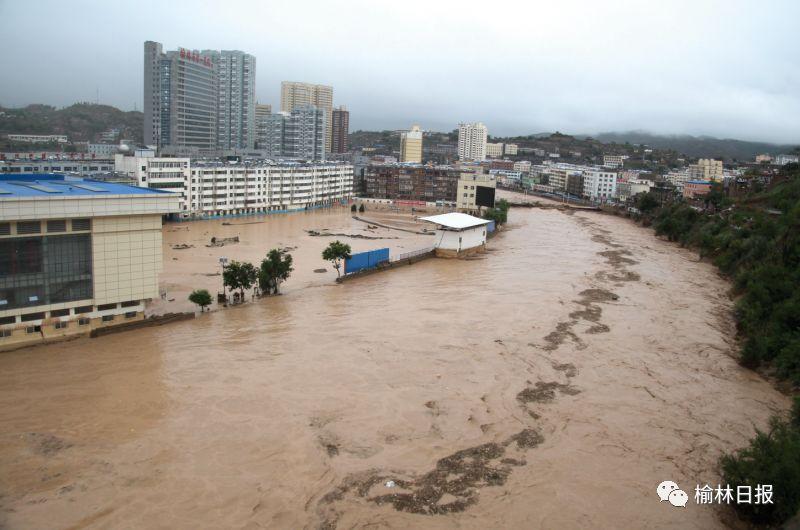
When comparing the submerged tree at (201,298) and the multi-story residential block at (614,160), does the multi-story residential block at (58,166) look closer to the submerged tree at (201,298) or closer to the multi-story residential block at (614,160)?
the submerged tree at (201,298)

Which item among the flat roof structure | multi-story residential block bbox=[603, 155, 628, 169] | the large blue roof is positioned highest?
multi-story residential block bbox=[603, 155, 628, 169]

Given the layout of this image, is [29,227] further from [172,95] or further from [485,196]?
[172,95]

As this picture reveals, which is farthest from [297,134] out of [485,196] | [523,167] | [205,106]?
[523,167]

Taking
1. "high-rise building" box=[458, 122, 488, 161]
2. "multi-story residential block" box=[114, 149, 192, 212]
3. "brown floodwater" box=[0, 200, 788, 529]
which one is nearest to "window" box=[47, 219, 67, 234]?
"brown floodwater" box=[0, 200, 788, 529]

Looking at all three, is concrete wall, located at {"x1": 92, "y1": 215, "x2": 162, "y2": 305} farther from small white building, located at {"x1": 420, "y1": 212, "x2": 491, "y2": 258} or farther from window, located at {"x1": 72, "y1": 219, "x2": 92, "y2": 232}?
small white building, located at {"x1": 420, "y1": 212, "x2": 491, "y2": 258}

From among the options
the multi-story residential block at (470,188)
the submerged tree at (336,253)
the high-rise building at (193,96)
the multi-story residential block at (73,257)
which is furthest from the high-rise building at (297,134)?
the multi-story residential block at (73,257)

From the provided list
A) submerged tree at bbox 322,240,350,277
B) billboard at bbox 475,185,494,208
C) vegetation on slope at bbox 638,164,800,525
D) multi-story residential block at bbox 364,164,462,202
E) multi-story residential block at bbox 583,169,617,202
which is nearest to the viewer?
vegetation on slope at bbox 638,164,800,525

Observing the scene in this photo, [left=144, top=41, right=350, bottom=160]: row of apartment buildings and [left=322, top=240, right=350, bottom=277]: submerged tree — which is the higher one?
[left=144, top=41, right=350, bottom=160]: row of apartment buildings
